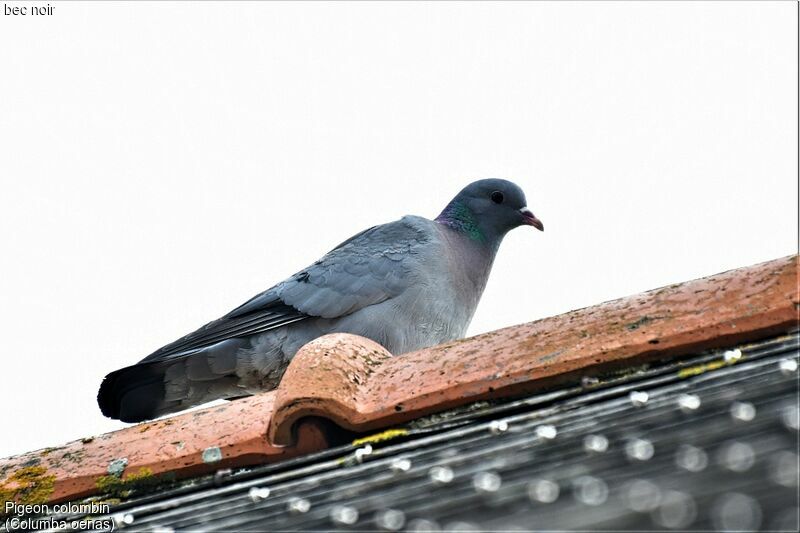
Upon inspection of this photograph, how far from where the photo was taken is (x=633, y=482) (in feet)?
6.43

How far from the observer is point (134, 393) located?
5242 millimetres

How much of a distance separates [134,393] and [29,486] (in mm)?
1940

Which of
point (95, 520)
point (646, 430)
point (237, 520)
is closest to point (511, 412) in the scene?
point (646, 430)

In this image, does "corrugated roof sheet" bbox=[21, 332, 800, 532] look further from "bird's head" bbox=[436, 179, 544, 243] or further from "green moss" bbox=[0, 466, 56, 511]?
"bird's head" bbox=[436, 179, 544, 243]

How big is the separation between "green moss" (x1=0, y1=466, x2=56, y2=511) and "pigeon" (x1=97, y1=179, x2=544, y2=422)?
5.82 ft

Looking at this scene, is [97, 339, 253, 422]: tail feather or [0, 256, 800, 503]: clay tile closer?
[0, 256, 800, 503]: clay tile

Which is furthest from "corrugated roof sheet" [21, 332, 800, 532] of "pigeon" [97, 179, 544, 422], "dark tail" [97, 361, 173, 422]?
"pigeon" [97, 179, 544, 422]

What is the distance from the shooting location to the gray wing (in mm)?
5562

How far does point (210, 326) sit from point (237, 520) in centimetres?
316

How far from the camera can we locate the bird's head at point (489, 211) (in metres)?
6.68

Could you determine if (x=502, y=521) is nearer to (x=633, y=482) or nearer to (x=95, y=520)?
(x=633, y=482)

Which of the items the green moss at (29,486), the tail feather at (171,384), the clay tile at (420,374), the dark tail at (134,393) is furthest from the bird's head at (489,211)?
A: the green moss at (29,486)

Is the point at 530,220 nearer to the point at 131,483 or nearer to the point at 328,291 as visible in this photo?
the point at 328,291

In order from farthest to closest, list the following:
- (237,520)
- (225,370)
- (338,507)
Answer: (225,370) → (237,520) → (338,507)
